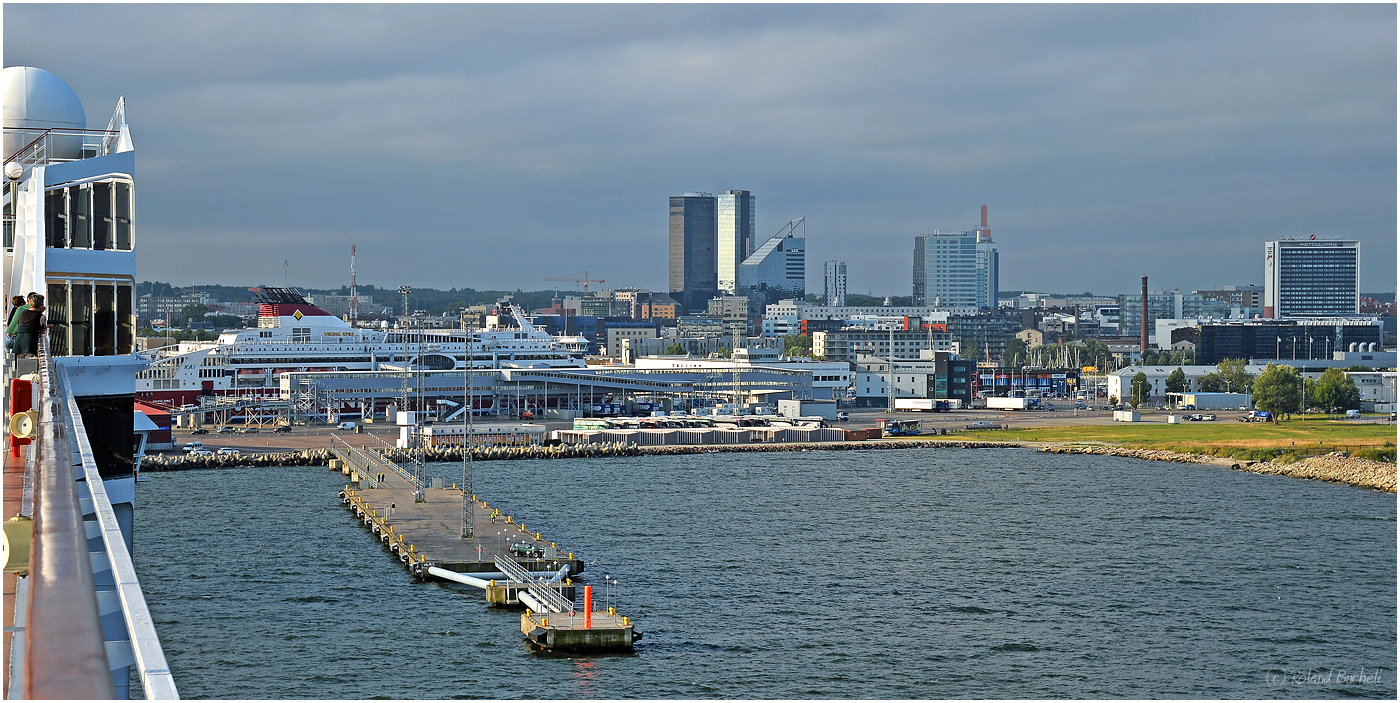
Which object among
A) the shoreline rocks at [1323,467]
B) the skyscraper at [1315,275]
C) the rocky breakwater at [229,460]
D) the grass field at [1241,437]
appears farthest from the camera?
the skyscraper at [1315,275]

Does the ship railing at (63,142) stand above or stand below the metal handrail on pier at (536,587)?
above

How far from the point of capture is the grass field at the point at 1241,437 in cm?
3853

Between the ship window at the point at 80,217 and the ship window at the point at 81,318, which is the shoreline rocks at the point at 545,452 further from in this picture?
the ship window at the point at 80,217

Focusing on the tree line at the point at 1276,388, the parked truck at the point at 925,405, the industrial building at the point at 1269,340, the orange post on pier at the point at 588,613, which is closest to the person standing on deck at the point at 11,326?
the orange post on pier at the point at 588,613

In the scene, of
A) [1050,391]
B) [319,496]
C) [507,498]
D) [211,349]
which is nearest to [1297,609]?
[507,498]

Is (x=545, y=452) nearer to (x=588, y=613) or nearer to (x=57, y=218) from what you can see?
(x=588, y=613)

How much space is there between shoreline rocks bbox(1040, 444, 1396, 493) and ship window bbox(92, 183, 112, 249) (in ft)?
100.0

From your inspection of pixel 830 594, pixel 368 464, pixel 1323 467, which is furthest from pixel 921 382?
pixel 830 594

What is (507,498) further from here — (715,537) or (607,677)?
(607,677)

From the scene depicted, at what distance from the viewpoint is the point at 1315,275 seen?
132 m

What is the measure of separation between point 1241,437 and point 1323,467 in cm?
919

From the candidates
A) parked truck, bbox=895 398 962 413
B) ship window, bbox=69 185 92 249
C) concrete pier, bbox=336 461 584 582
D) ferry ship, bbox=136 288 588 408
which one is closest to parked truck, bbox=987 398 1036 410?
parked truck, bbox=895 398 962 413

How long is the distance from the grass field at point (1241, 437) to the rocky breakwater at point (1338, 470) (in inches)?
61.6

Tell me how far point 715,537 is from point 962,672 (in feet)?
31.0
